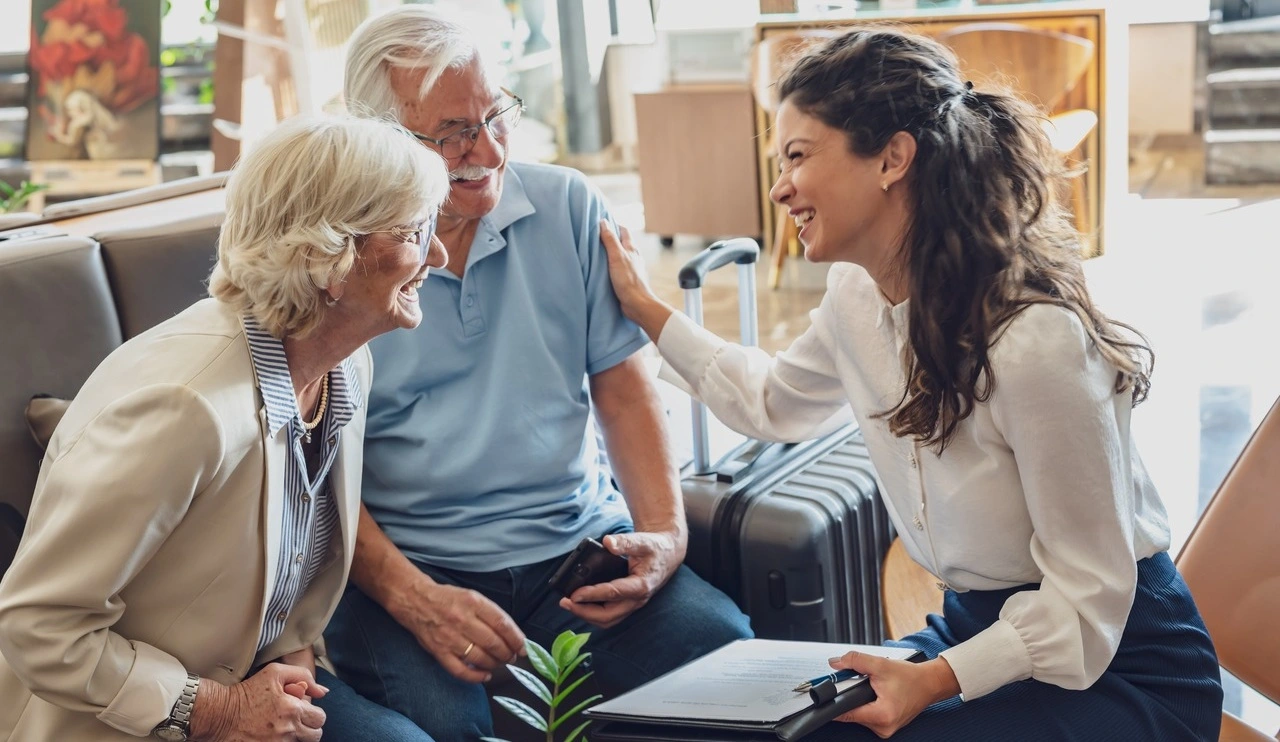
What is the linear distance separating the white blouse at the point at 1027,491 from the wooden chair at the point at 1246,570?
0.59 ft

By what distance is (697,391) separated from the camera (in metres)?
1.76

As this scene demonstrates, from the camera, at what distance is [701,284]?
6.17 ft

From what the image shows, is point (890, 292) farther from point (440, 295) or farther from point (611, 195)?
point (611, 195)

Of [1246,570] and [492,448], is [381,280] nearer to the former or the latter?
[492,448]

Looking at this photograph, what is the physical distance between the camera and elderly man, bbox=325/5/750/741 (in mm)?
1655

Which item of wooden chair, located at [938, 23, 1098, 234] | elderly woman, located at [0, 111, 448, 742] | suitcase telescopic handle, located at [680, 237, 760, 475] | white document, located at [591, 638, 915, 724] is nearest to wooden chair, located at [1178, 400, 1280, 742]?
white document, located at [591, 638, 915, 724]

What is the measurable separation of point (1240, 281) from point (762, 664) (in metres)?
3.65

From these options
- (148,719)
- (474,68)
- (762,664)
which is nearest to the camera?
(148,719)

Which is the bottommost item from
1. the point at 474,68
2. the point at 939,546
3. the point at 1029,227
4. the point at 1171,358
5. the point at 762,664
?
the point at 1171,358

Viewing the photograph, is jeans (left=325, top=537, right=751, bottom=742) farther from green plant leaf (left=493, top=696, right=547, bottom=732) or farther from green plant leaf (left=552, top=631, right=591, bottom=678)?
green plant leaf (left=552, top=631, right=591, bottom=678)

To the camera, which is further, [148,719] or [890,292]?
[890,292]

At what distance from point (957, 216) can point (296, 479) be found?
775 millimetres

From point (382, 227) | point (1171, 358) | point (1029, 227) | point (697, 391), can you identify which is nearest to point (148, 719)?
point (382, 227)

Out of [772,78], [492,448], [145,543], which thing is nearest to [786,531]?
[492,448]
